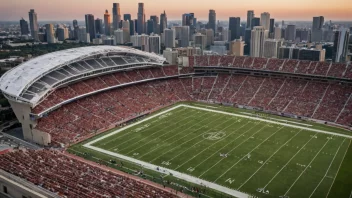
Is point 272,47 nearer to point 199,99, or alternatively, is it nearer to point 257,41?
point 257,41

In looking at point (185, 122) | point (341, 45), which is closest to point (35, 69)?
point (185, 122)

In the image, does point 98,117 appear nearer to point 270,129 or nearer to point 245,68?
point 270,129

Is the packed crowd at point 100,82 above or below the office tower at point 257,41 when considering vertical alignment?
below

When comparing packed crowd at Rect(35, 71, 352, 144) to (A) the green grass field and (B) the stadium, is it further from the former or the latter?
(A) the green grass field

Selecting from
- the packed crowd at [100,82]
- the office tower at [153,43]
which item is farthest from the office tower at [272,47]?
the packed crowd at [100,82]

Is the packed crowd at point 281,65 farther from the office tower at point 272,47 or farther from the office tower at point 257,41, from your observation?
the office tower at point 257,41

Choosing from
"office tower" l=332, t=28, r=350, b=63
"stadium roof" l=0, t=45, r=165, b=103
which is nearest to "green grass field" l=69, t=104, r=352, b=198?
"stadium roof" l=0, t=45, r=165, b=103
